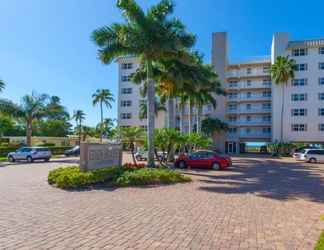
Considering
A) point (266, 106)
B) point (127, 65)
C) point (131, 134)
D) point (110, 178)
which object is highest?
point (127, 65)

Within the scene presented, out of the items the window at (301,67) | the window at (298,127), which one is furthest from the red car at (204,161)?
the window at (301,67)

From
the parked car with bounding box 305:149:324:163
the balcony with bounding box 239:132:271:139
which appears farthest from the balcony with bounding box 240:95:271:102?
the parked car with bounding box 305:149:324:163

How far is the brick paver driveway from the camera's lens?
6.05 m

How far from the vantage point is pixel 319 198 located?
37.0 ft

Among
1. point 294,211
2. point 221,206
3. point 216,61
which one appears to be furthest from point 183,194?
point 216,61

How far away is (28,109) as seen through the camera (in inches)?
1756

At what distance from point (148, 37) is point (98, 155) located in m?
8.31

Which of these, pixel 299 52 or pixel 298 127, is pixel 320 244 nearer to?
pixel 298 127

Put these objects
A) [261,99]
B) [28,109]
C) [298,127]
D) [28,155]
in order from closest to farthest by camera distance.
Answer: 1. [28,155]
2. [28,109]
3. [298,127]
4. [261,99]

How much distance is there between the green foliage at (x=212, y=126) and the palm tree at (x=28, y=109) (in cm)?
3005

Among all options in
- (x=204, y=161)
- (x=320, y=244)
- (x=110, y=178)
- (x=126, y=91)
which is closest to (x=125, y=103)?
(x=126, y=91)

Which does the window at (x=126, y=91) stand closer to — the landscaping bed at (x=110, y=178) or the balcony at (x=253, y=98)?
the balcony at (x=253, y=98)

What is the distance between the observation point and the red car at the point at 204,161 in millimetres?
23266

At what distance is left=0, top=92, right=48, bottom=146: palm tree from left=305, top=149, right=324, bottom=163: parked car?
40.1 meters
